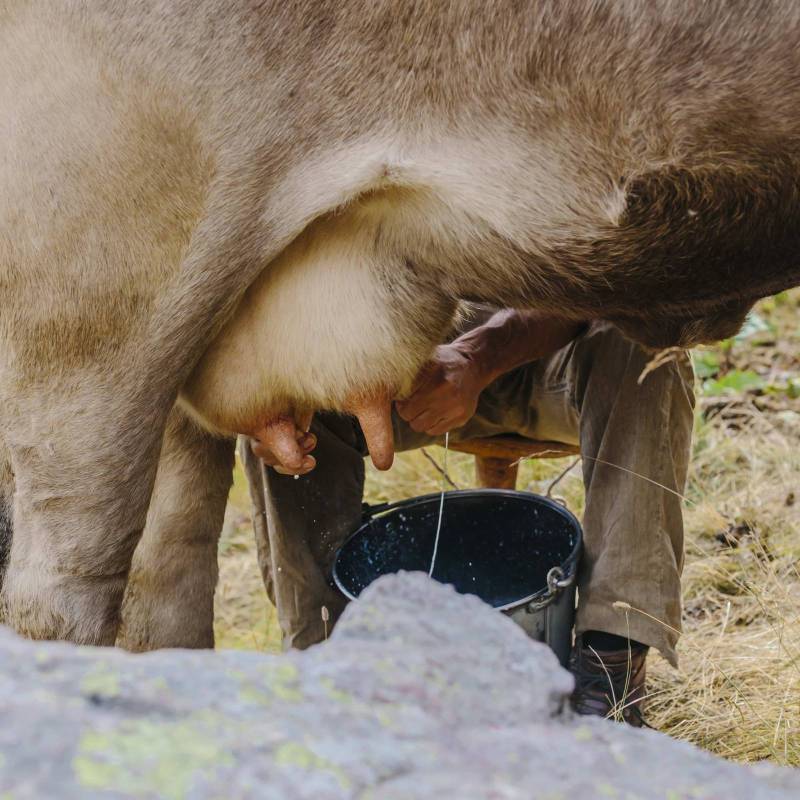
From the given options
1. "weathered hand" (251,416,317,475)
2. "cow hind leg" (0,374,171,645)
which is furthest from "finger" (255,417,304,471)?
"cow hind leg" (0,374,171,645)

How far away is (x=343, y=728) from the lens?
35.0 inches

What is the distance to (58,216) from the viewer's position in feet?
5.86

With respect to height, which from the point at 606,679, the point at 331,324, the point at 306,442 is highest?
the point at 331,324

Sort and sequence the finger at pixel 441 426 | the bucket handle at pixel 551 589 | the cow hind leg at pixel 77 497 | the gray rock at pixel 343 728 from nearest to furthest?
the gray rock at pixel 343 728 → the cow hind leg at pixel 77 497 → the bucket handle at pixel 551 589 → the finger at pixel 441 426

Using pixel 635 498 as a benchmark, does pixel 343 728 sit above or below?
above

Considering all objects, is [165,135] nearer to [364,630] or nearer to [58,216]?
[58,216]

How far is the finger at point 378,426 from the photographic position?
7.21 ft

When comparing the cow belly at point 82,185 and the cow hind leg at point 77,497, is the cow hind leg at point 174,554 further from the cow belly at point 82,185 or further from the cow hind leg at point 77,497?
the cow belly at point 82,185

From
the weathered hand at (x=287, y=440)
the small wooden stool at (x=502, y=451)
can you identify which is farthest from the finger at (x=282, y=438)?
the small wooden stool at (x=502, y=451)

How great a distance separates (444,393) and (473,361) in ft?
0.44

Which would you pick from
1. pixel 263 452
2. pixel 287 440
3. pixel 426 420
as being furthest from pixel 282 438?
pixel 426 420

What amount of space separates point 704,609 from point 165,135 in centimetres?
235

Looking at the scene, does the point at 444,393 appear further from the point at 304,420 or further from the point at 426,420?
the point at 304,420

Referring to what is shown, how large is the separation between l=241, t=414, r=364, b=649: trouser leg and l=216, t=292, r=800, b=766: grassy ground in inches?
17.7
